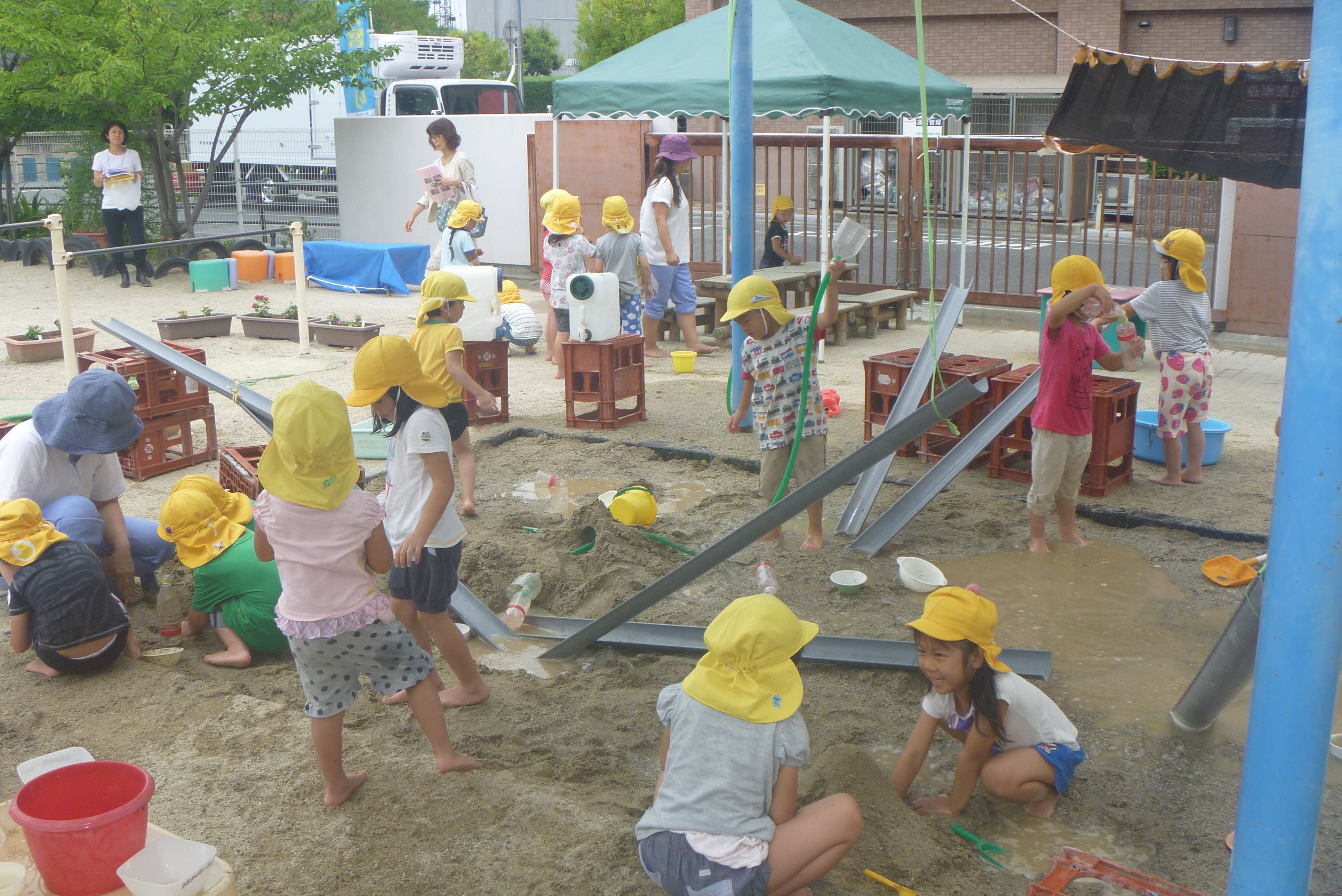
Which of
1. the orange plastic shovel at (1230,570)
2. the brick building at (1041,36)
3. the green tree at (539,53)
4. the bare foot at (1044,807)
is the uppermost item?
the green tree at (539,53)

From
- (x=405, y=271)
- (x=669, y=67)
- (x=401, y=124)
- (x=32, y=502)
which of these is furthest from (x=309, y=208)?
(x=32, y=502)

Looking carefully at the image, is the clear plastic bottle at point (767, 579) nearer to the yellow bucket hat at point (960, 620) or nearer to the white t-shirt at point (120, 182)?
the yellow bucket hat at point (960, 620)

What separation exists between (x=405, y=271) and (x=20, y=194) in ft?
26.4

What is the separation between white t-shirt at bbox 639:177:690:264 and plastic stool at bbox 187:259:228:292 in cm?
670

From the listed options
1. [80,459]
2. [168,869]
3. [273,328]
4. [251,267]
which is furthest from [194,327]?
[168,869]

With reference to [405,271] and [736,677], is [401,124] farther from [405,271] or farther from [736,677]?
[736,677]

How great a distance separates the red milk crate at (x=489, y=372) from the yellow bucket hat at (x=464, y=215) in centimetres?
179

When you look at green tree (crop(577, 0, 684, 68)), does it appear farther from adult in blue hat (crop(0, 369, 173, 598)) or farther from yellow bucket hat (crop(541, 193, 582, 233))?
adult in blue hat (crop(0, 369, 173, 598))

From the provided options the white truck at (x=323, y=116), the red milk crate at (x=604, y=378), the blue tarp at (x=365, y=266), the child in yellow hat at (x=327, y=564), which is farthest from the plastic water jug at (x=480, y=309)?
the white truck at (x=323, y=116)

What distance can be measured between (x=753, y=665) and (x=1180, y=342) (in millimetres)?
4960

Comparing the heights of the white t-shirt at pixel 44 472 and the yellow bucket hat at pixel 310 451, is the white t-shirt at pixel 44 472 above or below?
below

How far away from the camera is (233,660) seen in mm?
4789

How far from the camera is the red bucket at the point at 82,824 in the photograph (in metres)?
2.63

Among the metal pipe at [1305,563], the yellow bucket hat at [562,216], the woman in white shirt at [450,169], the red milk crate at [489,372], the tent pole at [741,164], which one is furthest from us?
the woman in white shirt at [450,169]
